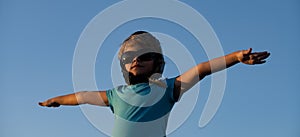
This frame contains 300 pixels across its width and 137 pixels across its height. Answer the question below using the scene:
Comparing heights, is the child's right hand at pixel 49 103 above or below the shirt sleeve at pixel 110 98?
above

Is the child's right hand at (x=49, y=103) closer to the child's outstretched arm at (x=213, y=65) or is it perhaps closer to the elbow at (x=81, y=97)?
the elbow at (x=81, y=97)

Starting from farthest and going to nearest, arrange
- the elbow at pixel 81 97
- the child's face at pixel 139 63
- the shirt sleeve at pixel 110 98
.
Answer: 1. the elbow at pixel 81 97
2. the shirt sleeve at pixel 110 98
3. the child's face at pixel 139 63

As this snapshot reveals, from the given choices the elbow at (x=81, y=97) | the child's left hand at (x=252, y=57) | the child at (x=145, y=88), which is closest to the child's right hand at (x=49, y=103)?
the elbow at (x=81, y=97)

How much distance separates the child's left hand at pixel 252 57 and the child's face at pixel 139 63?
109 centimetres

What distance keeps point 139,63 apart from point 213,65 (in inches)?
32.8

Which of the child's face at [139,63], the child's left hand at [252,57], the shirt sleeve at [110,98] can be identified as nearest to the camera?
the child's left hand at [252,57]

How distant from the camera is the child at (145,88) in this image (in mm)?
5379

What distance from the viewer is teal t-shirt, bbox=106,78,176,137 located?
543cm

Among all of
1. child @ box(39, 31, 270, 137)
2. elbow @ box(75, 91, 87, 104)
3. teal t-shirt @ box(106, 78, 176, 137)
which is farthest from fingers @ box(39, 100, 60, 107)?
teal t-shirt @ box(106, 78, 176, 137)

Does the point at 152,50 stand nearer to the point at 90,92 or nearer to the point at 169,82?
the point at 169,82

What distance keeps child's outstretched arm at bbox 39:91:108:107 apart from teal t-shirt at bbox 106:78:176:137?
0.39 meters

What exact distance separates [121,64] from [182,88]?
30.8 inches

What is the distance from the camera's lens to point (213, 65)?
5.15 m

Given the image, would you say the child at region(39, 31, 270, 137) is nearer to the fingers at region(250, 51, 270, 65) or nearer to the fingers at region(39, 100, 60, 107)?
the fingers at region(250, 51, 270, 65)
